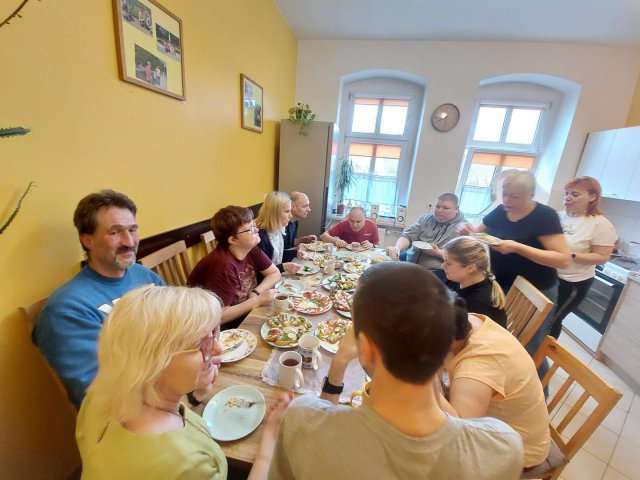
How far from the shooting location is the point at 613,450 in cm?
160

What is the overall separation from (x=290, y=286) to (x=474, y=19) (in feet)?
10.9

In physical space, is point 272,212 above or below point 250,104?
below

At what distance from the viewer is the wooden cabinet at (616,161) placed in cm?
258

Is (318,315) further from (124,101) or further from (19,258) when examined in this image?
(124,101)

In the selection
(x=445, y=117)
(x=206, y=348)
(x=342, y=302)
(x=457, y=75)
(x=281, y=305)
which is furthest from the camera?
(x=445, y=117)

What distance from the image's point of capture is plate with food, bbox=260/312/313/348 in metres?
1.10

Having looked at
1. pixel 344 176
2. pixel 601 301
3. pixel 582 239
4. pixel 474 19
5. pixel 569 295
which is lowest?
pixel 601 301

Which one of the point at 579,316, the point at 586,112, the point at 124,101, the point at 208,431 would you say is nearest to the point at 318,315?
the point at 208,431

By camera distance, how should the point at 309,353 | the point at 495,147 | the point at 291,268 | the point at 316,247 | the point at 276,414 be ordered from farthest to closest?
the point at 495,147
the point at 316,247
the point at 291,268
the point at 309,353
the point at 276,414

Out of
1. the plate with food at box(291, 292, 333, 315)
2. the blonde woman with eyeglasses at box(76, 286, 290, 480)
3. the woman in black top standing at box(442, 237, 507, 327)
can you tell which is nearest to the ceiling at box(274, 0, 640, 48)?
the woman in black top standing at box(442, 237, 507, 327)

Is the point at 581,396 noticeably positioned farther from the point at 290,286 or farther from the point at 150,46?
the point at 150,46

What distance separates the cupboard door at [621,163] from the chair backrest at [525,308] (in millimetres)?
2301

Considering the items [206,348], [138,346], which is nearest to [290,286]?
[206,348]

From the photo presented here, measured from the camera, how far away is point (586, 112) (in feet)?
→ 10.4
